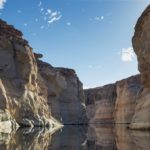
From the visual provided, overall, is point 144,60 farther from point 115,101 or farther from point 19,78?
point 115,101

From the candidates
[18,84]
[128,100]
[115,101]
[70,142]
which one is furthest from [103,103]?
[70,142]

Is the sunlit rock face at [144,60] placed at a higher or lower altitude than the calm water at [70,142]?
higher

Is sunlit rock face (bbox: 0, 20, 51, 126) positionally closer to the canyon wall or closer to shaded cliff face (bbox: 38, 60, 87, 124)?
the canyon wall

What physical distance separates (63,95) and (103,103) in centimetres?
3837

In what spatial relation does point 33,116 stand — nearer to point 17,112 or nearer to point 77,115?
point 17,112

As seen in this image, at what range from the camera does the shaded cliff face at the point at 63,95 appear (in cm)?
8219

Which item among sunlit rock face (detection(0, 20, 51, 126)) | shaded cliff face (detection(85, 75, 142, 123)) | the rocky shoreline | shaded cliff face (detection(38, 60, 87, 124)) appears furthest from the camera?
shaded cliff face (detection(85, 75, 142, 123))

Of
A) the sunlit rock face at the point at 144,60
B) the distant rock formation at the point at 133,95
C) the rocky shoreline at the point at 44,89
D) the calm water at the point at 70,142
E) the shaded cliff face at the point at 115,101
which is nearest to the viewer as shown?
the calm water at the point at 70,142

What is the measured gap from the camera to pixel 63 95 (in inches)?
3506

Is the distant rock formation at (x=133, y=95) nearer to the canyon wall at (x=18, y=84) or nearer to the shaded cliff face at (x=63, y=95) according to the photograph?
the shaded cliff face at (x=63, y=95)

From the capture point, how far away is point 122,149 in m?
16.1

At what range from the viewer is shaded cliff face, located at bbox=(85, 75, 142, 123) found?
86.0 m

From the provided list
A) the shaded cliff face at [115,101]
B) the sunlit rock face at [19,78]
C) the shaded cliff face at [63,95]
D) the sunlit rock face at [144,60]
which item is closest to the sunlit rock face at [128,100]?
the shaded cliff face at [115,101]

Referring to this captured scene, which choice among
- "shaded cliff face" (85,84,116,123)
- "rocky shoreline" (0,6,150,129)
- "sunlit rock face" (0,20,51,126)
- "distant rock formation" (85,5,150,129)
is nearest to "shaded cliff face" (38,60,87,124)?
"rocky shoreline" (0,6,150,129)
